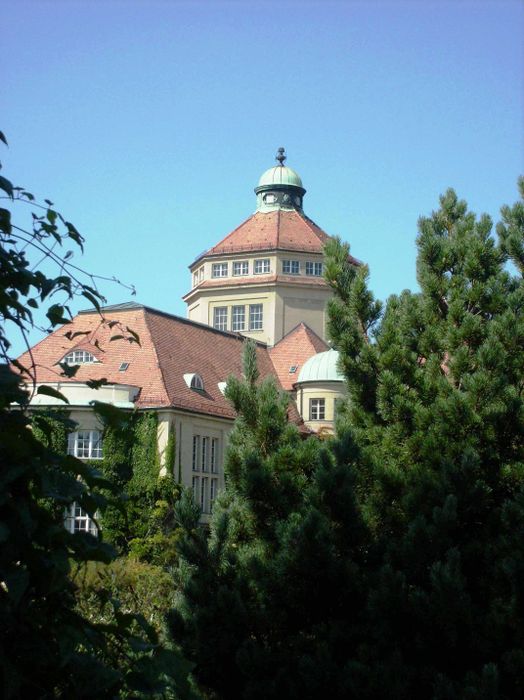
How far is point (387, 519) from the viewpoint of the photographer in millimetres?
9672

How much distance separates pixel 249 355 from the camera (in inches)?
404

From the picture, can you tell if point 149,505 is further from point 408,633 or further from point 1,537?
point 1,537

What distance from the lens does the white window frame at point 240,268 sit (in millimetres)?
64625

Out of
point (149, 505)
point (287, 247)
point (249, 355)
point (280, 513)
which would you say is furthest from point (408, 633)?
point (287, 247)

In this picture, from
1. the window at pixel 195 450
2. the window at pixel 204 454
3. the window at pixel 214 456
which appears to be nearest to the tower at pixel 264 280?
the window at pixel 214 456

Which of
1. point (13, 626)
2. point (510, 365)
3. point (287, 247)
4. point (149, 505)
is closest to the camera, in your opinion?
point (13, 626)

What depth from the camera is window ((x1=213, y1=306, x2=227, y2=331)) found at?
64375 millimetres

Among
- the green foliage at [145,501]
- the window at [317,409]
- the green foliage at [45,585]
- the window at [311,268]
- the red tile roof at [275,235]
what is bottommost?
the green foliage at [45,585]

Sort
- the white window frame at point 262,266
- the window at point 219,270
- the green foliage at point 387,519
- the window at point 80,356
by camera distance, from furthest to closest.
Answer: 1. the window at point 219,270
2. the white window frame at point 262,266
3. the window at point 80,356
4. the green foliage at point 387,519

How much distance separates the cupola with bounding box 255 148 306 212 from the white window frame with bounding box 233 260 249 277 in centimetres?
621

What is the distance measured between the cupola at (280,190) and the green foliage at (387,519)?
58848 mm

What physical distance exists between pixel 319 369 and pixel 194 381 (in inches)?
279

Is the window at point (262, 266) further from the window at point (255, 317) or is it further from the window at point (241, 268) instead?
the window at point (255, 317)

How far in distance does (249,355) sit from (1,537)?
7.27m
